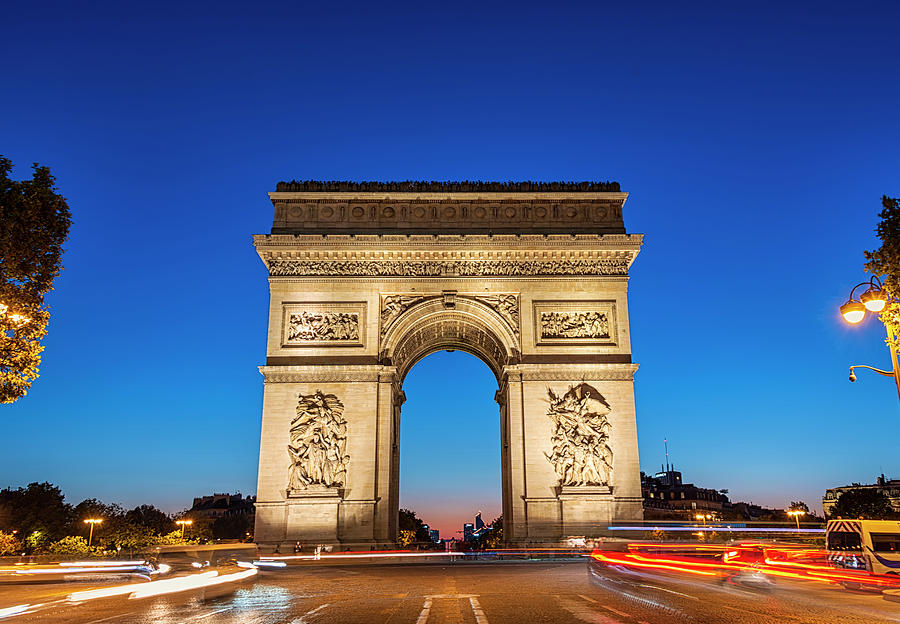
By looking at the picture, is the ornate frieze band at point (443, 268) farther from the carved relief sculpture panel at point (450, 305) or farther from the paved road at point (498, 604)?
the paved road at point (498, 604)

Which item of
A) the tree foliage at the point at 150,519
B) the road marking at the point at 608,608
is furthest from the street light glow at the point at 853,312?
the tree foliage at the point at 150,519

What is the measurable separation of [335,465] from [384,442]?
2279 mm

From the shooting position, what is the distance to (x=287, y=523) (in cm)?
2867

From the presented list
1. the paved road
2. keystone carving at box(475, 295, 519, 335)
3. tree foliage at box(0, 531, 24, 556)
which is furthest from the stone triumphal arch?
tree foliage at box(0, 531, 24, 556)

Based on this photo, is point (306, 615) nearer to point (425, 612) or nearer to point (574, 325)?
point (425, 612)

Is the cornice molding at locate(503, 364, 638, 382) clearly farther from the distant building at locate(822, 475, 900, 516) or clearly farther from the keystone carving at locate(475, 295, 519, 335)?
the distant building at locate(822, 475, 900, 516)

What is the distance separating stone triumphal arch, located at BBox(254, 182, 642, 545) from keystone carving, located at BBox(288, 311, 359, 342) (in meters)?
0.06

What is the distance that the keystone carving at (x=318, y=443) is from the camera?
29.3 m

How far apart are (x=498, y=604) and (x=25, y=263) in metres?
15.4

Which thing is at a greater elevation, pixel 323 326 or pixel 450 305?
pixel 450 305

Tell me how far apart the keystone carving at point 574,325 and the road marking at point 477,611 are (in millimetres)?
20527

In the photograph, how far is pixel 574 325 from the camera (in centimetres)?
3183

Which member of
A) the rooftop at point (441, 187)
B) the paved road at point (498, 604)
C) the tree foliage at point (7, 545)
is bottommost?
the tree foliage at point (7, 545)

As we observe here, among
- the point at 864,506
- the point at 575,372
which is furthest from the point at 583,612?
the point at 864,506
